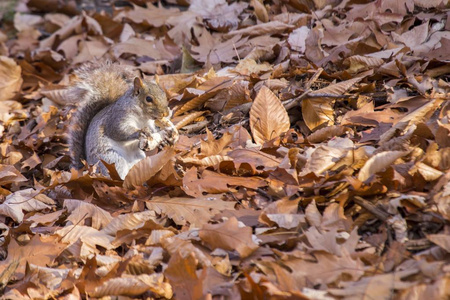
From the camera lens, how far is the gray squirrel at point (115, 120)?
3.86m

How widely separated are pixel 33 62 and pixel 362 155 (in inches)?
175

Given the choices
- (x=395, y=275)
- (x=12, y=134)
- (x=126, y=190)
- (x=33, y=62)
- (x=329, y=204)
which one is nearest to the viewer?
(x=395, y=275)

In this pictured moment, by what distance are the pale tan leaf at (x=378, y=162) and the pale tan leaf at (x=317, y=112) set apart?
924 mm

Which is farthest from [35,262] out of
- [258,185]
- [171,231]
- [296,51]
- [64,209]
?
[296,51]

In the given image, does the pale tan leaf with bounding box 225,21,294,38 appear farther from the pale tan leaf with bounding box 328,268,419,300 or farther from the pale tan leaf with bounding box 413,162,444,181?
the pale tan leaf with bounding box 328,268,419,300

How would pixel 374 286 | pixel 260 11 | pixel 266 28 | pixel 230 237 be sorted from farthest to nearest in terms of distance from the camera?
pixel 260 11 → pixel 266 28 → pixel 230 237 → pixel 374 286

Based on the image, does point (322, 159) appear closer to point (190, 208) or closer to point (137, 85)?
point (190, 208)

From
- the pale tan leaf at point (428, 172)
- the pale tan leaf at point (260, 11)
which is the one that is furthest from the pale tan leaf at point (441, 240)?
the pale tan leaf at point (260, 11)

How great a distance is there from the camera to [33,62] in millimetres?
5902

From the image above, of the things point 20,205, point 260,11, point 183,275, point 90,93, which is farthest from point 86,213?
point 260,11

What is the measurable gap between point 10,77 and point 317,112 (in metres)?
3.67

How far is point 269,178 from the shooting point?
2.95m

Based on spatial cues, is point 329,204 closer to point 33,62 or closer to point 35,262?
point 35,262

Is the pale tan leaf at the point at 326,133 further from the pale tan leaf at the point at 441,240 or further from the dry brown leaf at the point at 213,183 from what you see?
the pale tan leaf at the point at 441,240
